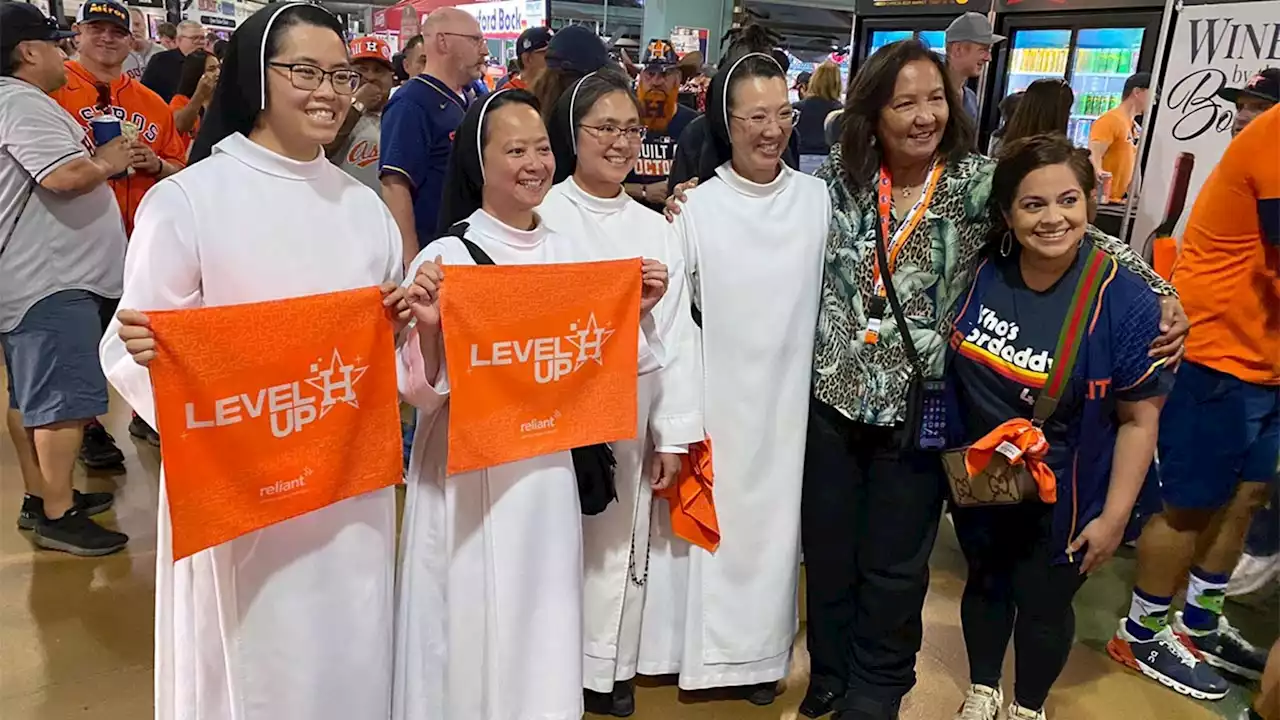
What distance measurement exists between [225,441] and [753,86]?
1.59 meters

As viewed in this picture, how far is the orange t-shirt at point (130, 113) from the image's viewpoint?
159 inches

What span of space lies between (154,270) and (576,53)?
2.48 m

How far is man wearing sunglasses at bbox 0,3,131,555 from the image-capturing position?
3.19 m

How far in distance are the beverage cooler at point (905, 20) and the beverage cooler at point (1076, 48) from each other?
34cm

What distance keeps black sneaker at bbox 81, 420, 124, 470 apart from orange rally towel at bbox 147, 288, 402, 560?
10.3 feet

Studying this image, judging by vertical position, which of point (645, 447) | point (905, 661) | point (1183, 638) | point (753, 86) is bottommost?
point (1183, 638)

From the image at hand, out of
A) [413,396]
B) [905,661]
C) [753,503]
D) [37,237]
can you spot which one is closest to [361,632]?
[413,396]

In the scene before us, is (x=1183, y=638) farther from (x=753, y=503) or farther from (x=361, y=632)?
(x=361, y=632)

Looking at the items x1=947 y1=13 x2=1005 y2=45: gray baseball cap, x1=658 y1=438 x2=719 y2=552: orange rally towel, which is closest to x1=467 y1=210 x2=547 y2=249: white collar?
x1=658 y1=438 x2=719 y2=552: orange rally towel

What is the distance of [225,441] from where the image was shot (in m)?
1.74

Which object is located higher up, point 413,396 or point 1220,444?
point 413,396

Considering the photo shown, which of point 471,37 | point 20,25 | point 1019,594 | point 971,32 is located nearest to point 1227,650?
point 1019,594

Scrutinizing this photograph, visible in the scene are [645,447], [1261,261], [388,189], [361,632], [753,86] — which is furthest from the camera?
[388,189]

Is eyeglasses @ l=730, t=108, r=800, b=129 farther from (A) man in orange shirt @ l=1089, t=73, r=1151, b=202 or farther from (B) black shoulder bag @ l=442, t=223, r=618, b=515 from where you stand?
(A) man in orange shirt @ l=1089, t=73, r=1151, b=202
